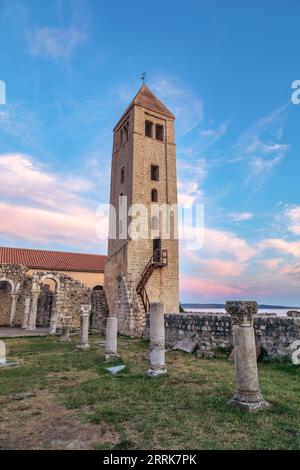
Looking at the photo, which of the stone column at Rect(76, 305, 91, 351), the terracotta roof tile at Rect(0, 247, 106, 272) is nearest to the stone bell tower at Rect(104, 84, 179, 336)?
the stone column at Rect(76, 305, 91, 351)

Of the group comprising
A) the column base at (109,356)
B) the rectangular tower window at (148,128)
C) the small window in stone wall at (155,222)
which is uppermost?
the rectangular tower window at (148,128)

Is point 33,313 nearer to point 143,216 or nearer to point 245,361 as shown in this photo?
point 143,216

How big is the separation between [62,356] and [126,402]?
255 inches

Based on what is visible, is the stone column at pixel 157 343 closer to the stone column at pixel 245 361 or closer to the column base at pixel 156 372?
the column base at pixel 156 372

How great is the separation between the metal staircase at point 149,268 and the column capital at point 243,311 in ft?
47.1

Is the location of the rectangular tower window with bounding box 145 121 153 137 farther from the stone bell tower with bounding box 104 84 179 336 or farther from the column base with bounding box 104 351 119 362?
the column base with bounding box 104 351 119 362

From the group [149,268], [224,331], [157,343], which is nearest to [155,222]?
[149,268]

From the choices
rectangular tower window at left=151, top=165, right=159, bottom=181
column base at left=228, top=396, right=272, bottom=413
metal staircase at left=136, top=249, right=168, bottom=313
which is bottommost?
column base at left=228, top=396, right=272, bottom=413

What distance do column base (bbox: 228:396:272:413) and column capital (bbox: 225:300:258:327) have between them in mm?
1288

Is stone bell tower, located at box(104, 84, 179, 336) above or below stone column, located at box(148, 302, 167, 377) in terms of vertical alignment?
above

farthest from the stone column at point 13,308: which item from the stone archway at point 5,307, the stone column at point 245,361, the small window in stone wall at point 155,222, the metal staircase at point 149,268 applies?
the stone column at point 245,361

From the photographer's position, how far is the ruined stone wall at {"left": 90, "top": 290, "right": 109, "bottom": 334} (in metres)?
24.5

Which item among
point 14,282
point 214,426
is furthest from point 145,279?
point 214,426

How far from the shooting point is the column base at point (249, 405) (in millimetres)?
4946
